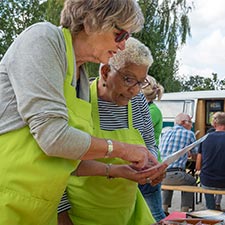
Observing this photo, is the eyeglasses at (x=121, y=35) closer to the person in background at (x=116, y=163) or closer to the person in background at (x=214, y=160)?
the person in background at (x=116, y=163)

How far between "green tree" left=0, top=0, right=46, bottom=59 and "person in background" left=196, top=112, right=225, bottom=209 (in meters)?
11.7

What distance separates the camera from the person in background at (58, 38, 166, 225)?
5.18 feet

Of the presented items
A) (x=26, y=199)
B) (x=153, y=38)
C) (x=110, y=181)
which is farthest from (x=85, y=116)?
(x=153, y=38)

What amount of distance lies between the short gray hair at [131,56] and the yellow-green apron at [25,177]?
1.84 feet

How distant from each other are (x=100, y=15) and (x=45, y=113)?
1.08 ft

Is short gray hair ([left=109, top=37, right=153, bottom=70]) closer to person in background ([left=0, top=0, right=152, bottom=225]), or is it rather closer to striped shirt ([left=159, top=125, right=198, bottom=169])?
person in background ([left=0, top=0, right=152, bottom=225])

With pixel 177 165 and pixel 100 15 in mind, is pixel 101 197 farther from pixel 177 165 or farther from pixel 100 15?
pixel 177 165

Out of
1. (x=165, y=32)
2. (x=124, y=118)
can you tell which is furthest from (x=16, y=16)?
(x=124, y=118)

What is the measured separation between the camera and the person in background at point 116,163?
1.58 m

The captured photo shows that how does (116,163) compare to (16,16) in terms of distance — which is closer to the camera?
(116,163)

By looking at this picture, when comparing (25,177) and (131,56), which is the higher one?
(131,56)

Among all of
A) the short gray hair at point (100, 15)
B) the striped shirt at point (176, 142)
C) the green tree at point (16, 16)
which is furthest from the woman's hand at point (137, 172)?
the green tree at point (16, 16)

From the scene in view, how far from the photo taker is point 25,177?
1122 mm

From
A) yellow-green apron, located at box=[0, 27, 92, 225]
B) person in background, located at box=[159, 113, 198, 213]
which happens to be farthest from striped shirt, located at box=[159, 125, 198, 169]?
yellow-green apron, located at box=[0, 27, 92, 225]
